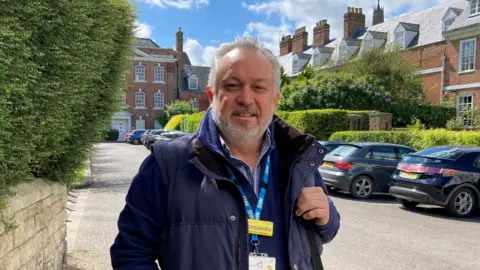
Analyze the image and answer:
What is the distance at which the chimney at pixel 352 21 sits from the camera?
134ft

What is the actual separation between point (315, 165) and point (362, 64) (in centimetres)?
2543

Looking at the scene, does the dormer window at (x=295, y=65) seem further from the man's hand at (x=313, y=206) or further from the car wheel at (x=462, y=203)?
the man's hand at (x=313, y=206)

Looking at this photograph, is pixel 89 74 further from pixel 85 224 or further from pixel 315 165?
pixel 85 224

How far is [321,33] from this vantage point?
146ft

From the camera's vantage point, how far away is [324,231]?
2.02m

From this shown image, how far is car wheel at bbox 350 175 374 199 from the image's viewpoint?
1084 centimetres

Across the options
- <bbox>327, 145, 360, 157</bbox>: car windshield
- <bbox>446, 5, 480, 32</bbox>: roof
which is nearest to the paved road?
<bbox>327, 145, 360, 157</bbox>: car windshield

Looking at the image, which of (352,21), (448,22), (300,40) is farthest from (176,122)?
(448,22)

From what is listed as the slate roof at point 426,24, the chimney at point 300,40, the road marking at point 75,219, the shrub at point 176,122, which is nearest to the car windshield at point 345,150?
the road marking at point 75,219

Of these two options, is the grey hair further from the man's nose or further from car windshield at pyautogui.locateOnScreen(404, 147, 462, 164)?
car windshield at pyautogui.locateOnScreen(404, 147, 462, 164)

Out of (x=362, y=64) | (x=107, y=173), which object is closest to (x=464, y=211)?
(x=107, y=173)

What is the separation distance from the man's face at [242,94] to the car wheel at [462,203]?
26.6 feet

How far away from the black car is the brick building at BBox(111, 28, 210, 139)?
Result: 41390 mm

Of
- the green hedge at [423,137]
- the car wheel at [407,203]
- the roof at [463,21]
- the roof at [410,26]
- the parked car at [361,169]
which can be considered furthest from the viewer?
the roof at [410,26]
